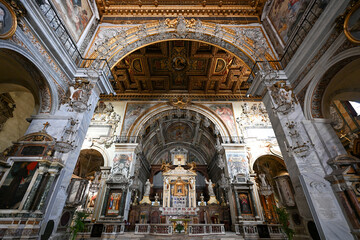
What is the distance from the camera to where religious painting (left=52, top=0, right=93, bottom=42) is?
5.72 m

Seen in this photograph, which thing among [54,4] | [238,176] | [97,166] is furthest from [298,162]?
[97,166]

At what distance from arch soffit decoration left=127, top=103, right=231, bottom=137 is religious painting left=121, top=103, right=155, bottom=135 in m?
0.26

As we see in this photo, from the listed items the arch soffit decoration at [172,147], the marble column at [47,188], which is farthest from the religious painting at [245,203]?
the marble column at [47,188]

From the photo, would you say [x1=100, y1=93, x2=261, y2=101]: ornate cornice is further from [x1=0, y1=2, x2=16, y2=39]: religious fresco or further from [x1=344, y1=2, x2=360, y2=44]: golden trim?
[x1=344, y1=2, x2=360, y2=44]: golden trim

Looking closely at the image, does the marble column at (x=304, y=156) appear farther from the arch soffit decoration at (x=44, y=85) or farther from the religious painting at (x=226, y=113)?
the arch soffit decoration at (x=44, y=85)

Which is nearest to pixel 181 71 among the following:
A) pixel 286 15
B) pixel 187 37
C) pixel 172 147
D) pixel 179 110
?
pixel 179 110

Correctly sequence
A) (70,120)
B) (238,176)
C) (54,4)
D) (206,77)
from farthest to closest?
(206,77)
(238,176)
(54,4)
(70,120)

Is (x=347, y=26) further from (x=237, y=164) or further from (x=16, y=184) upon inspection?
(x=237, y=164)

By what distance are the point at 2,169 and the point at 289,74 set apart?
29.3ft

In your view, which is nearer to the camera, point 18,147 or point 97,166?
point 18,147

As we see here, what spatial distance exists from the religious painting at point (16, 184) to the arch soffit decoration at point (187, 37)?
4.73 metres

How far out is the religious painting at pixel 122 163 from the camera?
1023cm

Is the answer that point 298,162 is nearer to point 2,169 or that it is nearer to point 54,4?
point 2,169

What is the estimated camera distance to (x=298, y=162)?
4.30 meters
